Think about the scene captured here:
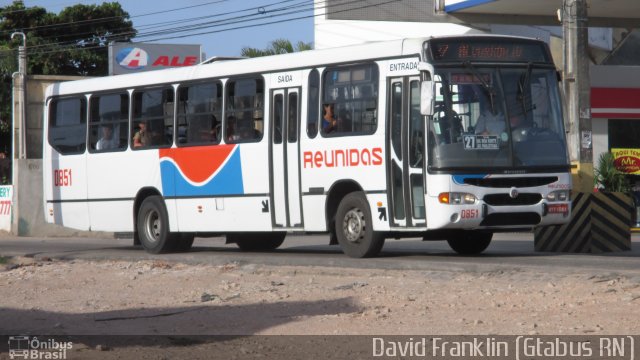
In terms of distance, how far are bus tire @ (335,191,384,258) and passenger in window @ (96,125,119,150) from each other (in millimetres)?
5815

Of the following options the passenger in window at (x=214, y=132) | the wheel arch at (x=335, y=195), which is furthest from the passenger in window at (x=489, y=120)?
the passenger in window at (x=214, y=132)

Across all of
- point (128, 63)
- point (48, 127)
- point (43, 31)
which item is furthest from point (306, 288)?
point (43, 31)

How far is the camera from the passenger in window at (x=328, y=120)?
664 inches

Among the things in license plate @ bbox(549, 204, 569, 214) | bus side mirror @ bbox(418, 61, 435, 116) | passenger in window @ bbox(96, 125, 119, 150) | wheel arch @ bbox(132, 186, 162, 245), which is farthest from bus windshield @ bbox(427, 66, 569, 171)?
passenger in window @ bbox(96, 125, 119, 150)

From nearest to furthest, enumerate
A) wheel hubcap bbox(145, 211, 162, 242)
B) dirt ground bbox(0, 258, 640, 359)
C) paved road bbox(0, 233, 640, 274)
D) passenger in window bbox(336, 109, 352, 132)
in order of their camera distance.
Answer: dirt ground bbox(0, 258, 640, 359) < paved road bbox(0, 233, 640, 274) < passenger in window bbox(336, 109, 352, 132) < wheel hubcap bbox(145, 211, 162, 242)

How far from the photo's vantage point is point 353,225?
1662cm

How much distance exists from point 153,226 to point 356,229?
Answer: 5.02 meters

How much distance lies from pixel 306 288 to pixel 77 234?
65.1ft

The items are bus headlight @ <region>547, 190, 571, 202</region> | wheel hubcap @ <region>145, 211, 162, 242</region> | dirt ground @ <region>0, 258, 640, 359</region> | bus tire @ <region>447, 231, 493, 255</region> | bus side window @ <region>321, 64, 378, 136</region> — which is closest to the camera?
dirt ground @ <region>0, 258, 640, 359</region>

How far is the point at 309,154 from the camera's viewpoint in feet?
56.4

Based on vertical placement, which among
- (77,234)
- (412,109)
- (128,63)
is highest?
(128,63)

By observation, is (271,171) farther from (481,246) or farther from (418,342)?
(418,342)

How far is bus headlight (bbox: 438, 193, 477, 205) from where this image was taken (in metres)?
15.1

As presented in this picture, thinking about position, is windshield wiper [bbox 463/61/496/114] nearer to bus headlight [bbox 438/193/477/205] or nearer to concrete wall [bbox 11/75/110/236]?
bus headlight [bbox 438/193/477/205]
